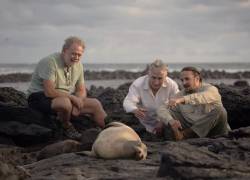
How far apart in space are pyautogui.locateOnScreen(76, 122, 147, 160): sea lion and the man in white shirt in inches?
75.2

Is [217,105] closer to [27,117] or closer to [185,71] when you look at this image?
[185,71]

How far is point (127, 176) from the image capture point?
20.1 ft

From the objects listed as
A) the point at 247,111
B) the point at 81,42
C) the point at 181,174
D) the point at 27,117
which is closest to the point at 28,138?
the point at 27,117

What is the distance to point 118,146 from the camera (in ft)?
23.9

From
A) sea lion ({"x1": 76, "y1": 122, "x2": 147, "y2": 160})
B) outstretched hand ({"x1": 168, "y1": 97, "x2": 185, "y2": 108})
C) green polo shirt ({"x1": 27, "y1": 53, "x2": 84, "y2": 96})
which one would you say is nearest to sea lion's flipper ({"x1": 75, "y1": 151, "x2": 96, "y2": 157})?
sea lion ({"x1": 76, "y1": 122, "x2": 147, "y2": 160})

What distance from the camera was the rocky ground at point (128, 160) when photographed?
5.70 m

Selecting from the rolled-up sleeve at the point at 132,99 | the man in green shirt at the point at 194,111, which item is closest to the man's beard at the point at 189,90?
the man in green shirt at the point at 194,111

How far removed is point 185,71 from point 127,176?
327 centimetres

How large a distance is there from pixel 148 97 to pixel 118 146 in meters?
2.50

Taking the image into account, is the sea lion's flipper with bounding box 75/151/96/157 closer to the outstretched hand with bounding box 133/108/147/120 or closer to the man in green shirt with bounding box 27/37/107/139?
the outstretched hand with bounding box 133/108/147/120

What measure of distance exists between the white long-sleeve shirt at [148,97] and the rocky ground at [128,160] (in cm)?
32

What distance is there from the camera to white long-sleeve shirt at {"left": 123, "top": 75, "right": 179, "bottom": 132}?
31.3 feet

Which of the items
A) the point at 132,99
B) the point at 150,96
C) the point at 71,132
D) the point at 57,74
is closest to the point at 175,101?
the point at 150,96

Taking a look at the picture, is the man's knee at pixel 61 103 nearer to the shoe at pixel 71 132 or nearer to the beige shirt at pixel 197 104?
the shoe at pixel 71 132
